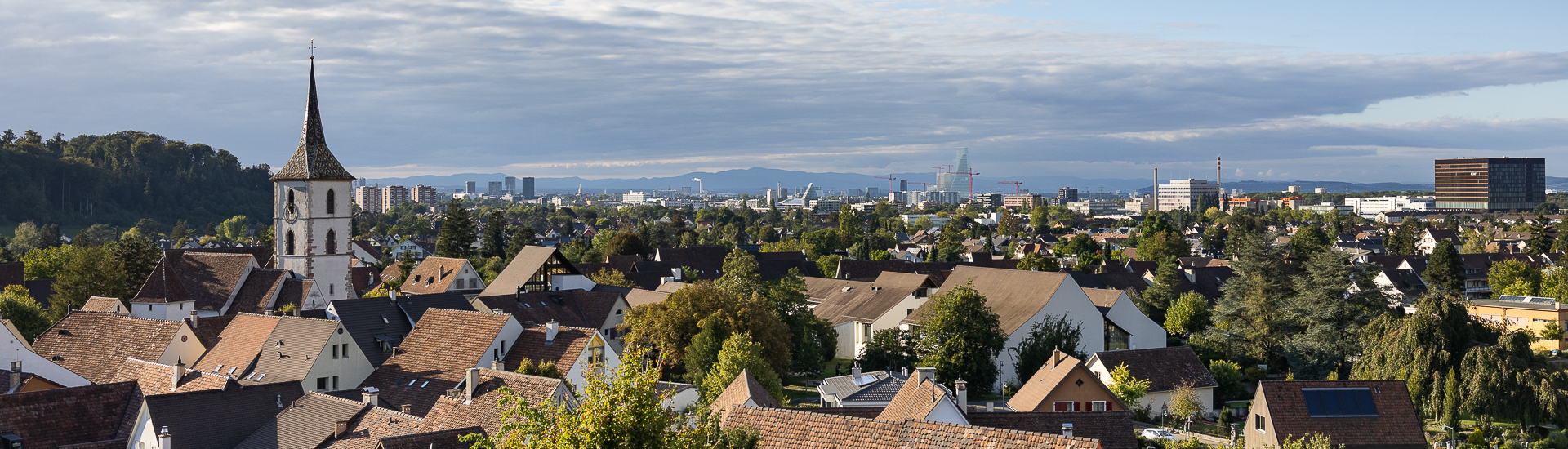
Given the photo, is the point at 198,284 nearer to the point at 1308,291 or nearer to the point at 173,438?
Answer: the point at 173,438

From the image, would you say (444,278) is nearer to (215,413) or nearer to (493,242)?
(493,242)

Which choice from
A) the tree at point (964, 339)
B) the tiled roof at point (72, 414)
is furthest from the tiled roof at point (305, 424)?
the tree at point (964, 339)

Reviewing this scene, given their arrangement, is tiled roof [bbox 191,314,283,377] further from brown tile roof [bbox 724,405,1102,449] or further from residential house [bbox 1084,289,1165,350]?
residential house [bbox 1084,289,1165,350]

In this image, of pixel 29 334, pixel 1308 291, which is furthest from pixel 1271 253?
pixel 29 334

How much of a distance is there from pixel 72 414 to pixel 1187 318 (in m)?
52.9

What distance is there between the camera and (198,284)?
60875 mm

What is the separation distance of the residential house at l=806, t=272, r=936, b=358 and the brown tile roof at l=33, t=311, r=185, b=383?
29562 millimetres

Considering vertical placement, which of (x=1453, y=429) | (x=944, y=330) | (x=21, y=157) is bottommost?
(x=1453, y=429)

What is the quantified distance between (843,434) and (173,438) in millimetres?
Result: 15580

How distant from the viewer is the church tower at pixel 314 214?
61531 millimetres

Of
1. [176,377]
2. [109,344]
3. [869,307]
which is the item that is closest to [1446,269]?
[869,307]

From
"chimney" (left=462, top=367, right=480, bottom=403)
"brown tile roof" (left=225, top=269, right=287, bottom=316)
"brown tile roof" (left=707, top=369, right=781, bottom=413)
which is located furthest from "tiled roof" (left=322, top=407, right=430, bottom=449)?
"brown tile roof" (left=225, top=269, right=287, bottom=316)

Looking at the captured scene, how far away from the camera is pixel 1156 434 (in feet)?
123

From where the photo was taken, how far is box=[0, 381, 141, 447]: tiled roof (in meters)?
27.0
